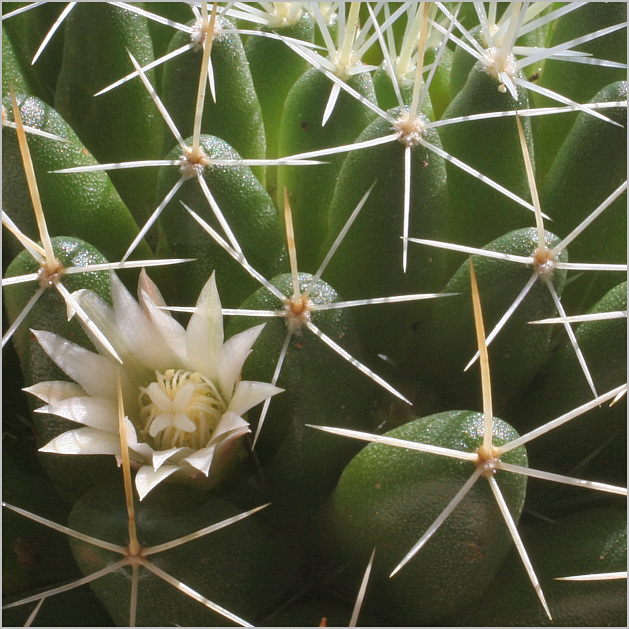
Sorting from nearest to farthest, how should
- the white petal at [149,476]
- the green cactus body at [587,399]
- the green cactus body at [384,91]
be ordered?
the white petal at [149,476] < the green cactus body at [587,399] < the green cactus body at [384,91]

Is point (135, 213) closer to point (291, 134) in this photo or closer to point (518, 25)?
point (291, 134)

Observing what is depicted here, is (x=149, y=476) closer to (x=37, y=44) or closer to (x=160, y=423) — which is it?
(x=160, y=423)

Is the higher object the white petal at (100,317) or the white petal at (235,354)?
the white petal at (100,317)

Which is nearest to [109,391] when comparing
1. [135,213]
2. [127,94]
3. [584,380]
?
[135,213]

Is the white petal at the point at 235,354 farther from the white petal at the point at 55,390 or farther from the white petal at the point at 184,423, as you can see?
the white petal at the point at 55,390

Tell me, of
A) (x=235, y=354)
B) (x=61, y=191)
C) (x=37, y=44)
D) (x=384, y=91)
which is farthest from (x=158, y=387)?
(x=37, y=44)

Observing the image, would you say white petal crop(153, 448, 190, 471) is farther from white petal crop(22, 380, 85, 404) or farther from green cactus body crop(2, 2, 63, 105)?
green cactus body crop(2, 2, 63, 105)

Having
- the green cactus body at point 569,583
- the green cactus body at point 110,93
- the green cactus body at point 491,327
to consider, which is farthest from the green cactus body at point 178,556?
the green cactus body at point 110,93
